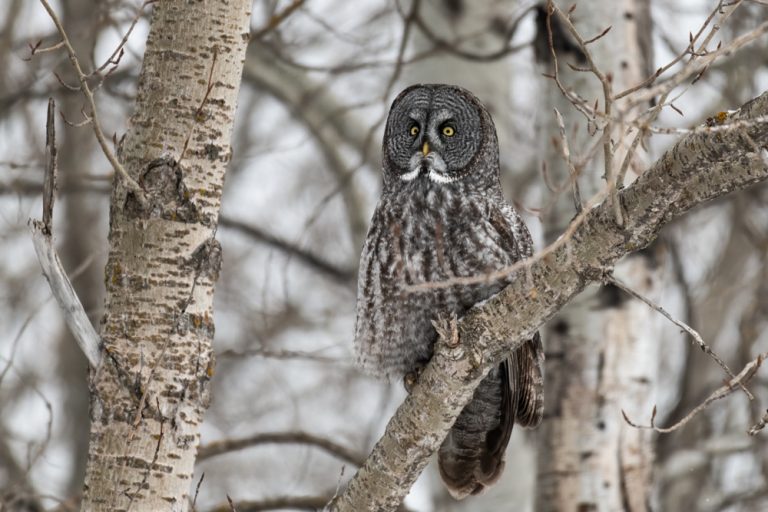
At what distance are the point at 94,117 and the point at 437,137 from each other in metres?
1.95

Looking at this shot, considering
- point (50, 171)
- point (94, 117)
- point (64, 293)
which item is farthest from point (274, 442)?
point (94, 117)

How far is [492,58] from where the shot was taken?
499cm

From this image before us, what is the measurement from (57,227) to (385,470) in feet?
19.9

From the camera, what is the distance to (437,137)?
4.09m

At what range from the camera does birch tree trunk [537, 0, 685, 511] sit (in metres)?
4.39

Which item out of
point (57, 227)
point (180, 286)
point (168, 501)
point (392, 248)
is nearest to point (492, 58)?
point (392, 248)

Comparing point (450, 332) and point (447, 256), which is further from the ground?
point (447, 256)

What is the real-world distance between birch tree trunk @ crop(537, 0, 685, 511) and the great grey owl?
0.54 m

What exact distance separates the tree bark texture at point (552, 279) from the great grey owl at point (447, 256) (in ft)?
2.23

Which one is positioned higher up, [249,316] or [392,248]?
[249,316]

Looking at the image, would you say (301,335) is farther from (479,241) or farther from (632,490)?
(479,241)

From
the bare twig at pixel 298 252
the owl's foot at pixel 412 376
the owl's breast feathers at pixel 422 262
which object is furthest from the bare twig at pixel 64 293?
the bare twig at pixel 298 252

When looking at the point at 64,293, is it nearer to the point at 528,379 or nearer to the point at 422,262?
the point at 422,262

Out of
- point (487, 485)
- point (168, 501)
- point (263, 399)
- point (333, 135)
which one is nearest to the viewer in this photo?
point (168, 501)
